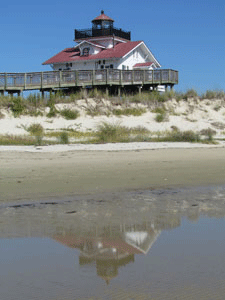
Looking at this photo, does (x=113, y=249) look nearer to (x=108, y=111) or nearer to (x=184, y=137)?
(x=184, y=137)

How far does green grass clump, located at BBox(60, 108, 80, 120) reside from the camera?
81.3 ft

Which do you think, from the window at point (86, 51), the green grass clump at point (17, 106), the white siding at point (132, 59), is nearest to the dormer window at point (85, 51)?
the window at point (86, 51)

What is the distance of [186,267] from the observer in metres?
4.59

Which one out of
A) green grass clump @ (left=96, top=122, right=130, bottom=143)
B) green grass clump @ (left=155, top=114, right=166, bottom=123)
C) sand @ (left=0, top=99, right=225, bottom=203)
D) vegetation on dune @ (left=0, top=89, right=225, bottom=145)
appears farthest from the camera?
green grass clump @ (left=155, top=114, right=166, bottom=123)

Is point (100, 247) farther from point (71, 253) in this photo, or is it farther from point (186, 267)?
point (186, 267)

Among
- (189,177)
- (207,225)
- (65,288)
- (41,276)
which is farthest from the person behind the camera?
(189,177)

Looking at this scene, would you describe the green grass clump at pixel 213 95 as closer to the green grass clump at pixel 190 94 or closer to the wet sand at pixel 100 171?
the green grass clump at pixel 190 94

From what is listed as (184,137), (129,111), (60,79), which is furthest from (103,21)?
(184,137)

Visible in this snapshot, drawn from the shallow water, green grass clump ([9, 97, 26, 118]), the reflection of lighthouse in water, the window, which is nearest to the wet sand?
the shallow water

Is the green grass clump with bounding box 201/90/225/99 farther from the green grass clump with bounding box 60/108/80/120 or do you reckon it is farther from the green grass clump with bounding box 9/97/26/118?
the green grass clump with bounding box 9/97/26/118

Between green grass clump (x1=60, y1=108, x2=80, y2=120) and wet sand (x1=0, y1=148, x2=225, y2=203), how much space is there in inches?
360

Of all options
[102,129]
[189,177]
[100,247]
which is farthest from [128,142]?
[100,247]

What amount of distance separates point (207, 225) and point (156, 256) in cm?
152

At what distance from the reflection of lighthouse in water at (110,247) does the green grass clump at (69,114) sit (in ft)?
62.1
